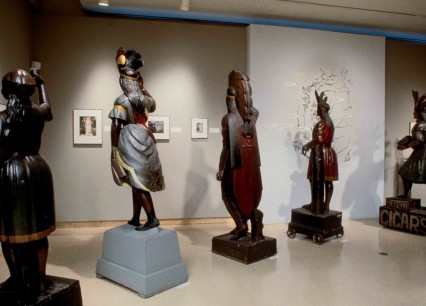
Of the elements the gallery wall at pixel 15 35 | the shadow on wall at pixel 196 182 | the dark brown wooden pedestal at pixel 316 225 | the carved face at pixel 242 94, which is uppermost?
the gallery wall at pixel 15 35

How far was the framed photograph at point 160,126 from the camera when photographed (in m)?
6.09

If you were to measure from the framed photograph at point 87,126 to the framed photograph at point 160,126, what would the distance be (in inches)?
32.6

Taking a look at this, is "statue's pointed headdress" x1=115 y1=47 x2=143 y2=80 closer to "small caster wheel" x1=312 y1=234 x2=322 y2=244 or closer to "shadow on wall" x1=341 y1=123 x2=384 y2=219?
"small caster wheel" x1=312 y1=234 x2=322 y2=244

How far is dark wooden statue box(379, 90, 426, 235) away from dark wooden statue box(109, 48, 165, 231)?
4060 mm

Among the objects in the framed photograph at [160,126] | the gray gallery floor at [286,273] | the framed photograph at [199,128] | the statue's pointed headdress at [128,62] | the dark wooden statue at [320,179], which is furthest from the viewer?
the framed photograph at [199,128]

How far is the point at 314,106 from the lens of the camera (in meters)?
6.47

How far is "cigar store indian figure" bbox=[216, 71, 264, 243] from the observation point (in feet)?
13.8

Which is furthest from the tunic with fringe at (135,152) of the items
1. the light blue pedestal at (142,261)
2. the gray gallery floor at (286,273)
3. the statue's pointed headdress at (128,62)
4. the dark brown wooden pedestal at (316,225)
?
the dark brown wooden pedestal at (316,225)

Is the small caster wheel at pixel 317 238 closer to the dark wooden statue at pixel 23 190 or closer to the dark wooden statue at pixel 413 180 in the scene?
the dark wooden statue at pixel 413 180

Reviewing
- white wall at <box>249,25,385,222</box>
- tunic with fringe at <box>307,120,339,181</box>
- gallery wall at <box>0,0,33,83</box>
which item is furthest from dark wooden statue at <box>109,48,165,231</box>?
white wall at <box>249,25,385,222</box>

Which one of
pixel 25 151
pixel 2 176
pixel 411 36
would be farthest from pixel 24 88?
pixel 411 36

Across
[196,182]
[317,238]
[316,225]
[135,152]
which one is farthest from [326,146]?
[135,152]

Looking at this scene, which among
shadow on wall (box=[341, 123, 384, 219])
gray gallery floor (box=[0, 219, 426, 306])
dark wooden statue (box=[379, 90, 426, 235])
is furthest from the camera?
shadow on wall (box=[341, 123, 384, 219])

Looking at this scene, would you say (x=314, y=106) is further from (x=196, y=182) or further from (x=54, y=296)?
(x=54, y=296)
